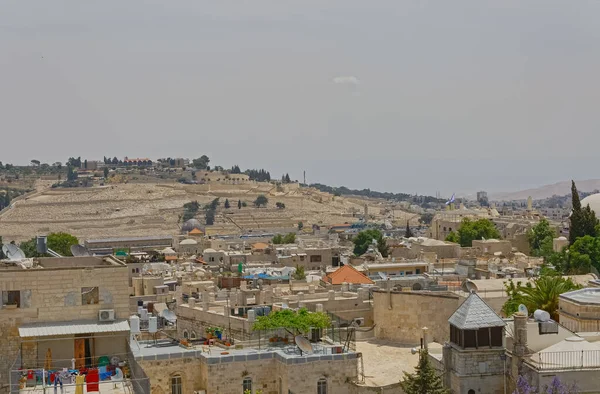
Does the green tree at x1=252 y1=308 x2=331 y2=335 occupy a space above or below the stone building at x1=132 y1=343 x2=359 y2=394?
above

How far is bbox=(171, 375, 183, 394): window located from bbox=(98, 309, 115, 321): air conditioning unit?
6.12 ft

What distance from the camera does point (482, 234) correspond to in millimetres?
70562

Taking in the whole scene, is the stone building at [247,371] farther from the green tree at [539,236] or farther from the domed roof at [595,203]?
the domed roof at [595,203]

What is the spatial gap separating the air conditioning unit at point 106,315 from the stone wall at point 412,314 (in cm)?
969

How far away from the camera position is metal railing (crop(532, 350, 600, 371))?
15.9 metres

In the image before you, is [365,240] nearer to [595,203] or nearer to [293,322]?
[595,203]

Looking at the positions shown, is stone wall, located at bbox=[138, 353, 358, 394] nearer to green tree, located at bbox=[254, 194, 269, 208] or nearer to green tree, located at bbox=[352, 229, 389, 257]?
green tree, located at bbox=[352, 229, 389, 257]

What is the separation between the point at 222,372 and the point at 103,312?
269cm

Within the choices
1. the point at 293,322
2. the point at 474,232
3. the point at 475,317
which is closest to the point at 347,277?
the point at 293,322

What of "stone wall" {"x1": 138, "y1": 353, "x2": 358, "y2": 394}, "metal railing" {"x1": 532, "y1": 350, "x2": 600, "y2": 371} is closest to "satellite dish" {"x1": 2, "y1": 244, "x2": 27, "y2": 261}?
"stone wall" {"x1": 138, "y1": 353, "x2": 358, "y2": 394}

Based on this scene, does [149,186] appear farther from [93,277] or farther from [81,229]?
[93,277]

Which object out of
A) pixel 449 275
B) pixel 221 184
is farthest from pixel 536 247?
pixel 221 184

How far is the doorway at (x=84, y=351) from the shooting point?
1755 cm

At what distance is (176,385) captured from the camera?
18.4 metres
